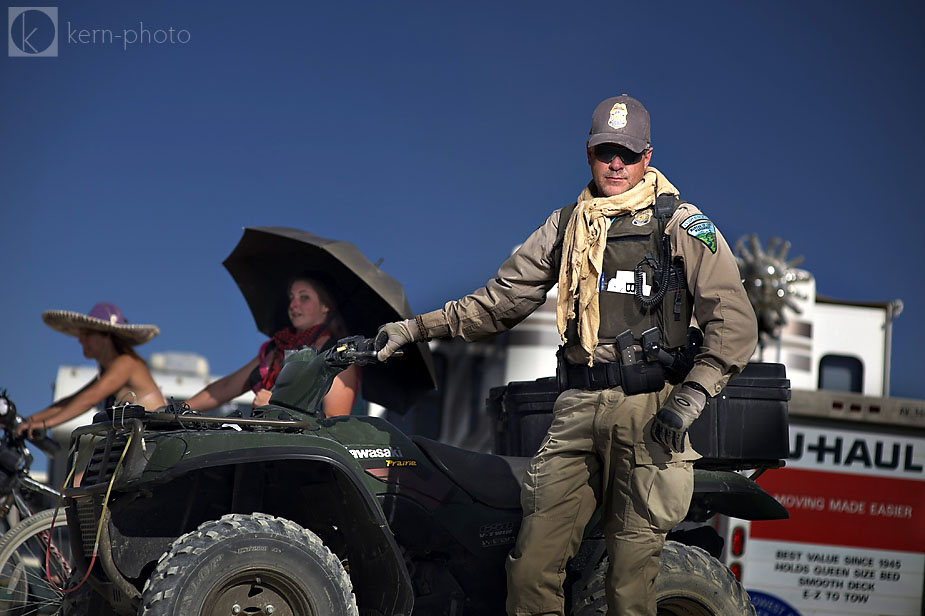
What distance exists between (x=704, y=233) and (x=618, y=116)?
57 cm

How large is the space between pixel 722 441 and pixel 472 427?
31.1ft

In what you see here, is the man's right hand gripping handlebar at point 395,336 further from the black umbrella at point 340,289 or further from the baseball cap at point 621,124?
the black umbrella at point 340,289

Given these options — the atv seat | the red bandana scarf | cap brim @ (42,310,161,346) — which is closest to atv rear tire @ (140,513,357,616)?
the atv seat

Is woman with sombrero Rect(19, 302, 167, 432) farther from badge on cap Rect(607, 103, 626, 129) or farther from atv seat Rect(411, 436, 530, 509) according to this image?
badge on cap Rect(607, 103, 626, 129)

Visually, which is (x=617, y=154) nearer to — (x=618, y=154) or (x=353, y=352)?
(x=618, y=154)

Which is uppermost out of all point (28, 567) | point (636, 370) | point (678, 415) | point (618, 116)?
point (618, 116)

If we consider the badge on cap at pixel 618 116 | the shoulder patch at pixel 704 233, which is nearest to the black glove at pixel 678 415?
the shoulder patch at pixel 704 233

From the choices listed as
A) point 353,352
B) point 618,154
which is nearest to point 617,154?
point 618,154

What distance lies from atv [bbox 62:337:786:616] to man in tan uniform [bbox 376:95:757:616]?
42 cm

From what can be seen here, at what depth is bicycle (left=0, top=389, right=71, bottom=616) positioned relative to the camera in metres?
5.89

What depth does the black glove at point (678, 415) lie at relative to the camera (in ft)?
13.0

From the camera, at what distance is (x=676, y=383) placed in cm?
430

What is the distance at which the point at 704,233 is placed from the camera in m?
4.15

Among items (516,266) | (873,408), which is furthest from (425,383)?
(873,408)
